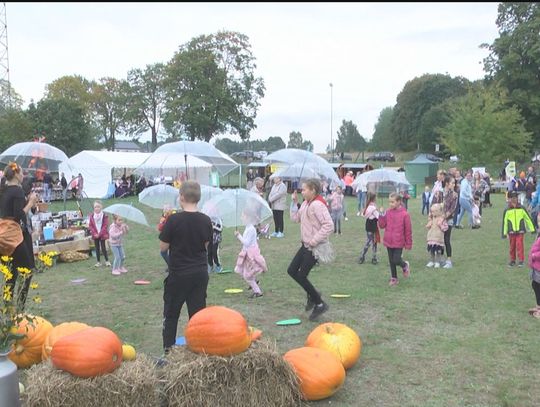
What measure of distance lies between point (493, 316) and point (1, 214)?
6.71 m

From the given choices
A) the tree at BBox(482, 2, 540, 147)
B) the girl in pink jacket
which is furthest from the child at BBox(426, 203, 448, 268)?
the tree at BBox(482, 2, 540, 147)

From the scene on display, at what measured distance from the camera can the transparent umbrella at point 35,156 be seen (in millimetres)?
15470

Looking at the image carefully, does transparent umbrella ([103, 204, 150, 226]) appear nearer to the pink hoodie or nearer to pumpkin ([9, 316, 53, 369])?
the pink hoodie

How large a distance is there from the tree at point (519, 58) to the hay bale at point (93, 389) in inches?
2052

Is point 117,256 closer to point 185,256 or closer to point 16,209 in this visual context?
point 16,209

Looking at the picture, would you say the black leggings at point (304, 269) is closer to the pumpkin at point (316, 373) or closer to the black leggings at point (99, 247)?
the pumpkin at point (316, 373)

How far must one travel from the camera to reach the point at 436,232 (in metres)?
11.3

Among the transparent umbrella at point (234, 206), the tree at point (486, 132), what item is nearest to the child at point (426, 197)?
the transparent umbrella at point (234, 206)

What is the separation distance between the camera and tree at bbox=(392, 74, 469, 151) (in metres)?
91.9

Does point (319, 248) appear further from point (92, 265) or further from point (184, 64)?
point (184, 64)

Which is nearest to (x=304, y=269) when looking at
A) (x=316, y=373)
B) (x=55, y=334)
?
(x=316, y=373)

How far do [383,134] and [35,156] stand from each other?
108 m

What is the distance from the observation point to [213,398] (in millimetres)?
4133

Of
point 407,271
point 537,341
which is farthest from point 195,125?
point 537,341
